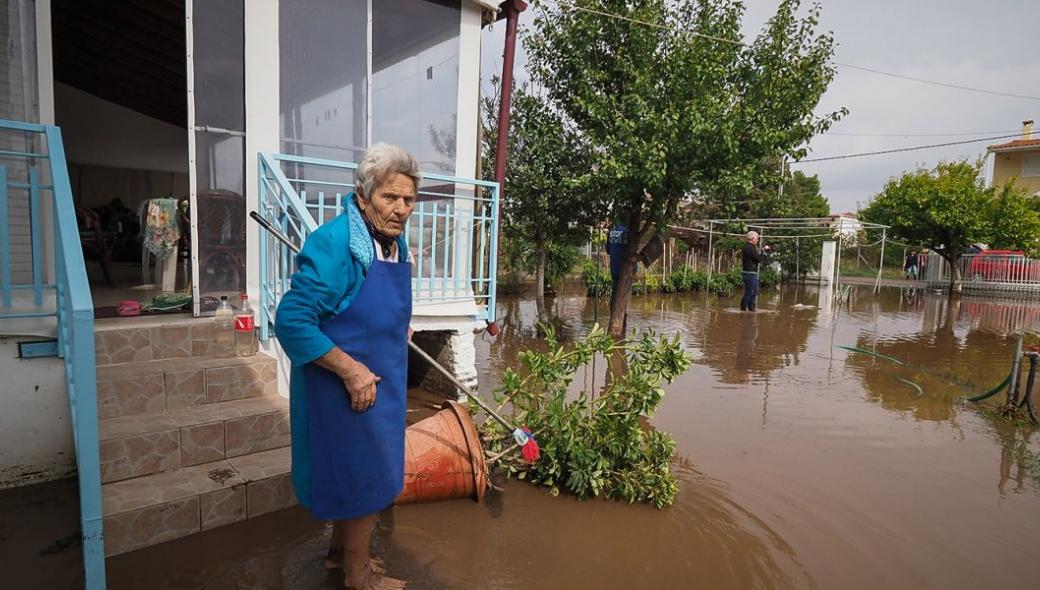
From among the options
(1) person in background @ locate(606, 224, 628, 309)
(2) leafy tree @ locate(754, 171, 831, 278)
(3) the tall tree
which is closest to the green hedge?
(2) leafy tree @ locate(754, 171, 831, 278)

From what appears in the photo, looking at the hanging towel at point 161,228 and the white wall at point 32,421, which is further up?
the hanging towel at point 161,228

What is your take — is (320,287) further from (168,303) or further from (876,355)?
(876,355)

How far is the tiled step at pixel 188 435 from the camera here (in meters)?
2.56

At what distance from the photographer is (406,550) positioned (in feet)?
8.46

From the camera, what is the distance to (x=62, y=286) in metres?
A: 2.70

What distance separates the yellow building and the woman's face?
32.7m

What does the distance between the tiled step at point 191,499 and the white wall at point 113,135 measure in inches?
248

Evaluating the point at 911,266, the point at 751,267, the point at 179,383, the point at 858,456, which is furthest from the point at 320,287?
the point at 911,266

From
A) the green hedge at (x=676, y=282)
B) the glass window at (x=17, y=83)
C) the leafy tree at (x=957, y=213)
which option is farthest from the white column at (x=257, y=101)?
the leafy tree at (x=957, y=213)

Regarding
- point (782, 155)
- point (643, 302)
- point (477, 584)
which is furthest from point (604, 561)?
point (643, 302)

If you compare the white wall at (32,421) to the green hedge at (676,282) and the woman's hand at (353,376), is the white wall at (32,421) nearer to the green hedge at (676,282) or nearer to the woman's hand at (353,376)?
the woman's hand at (353,376)

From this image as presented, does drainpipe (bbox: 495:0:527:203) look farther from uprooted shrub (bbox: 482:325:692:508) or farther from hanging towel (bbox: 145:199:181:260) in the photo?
hanging towel (bbox: 145:199:181:260)

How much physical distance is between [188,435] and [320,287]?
65.4 inches

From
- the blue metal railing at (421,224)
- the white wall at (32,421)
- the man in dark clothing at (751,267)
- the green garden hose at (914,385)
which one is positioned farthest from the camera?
the man in dark clothing at (751,267)
